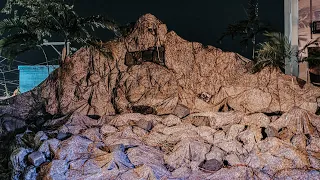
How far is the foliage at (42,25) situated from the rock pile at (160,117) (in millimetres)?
1109

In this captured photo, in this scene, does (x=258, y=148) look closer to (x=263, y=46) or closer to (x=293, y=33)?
(x=263, y=46)

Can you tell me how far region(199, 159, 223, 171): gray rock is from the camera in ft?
40.4

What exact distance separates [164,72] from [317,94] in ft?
20.9

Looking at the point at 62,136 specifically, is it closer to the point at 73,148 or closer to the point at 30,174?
the point at 73,148

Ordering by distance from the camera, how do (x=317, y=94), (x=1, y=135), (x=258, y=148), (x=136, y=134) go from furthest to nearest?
(x=1, y=135) < (x=317, y=94) < (x=136, y=134) < (x=258, y=148)

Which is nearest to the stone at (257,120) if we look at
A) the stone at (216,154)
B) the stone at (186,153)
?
the stone at (216,154)

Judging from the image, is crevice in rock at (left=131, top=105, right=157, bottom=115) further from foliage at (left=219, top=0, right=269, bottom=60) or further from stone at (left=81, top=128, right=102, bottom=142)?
foliage at (left=219, top=0, right=269, bottom=60)

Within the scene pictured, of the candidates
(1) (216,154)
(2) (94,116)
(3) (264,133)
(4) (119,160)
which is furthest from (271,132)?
(2) (94,116)

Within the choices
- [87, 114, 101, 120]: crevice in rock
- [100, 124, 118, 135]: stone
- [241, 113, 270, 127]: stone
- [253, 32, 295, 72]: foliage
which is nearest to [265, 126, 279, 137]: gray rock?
[241, 113, 270, 127]: stone

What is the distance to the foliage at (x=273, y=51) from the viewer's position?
15.6m

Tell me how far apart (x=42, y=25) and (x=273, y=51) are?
9.83 metres

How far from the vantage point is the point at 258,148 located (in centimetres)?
1301

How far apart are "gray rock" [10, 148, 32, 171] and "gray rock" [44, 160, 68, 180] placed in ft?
4.44

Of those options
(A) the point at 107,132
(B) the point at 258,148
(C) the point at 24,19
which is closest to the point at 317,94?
(B) the point at 258,148
